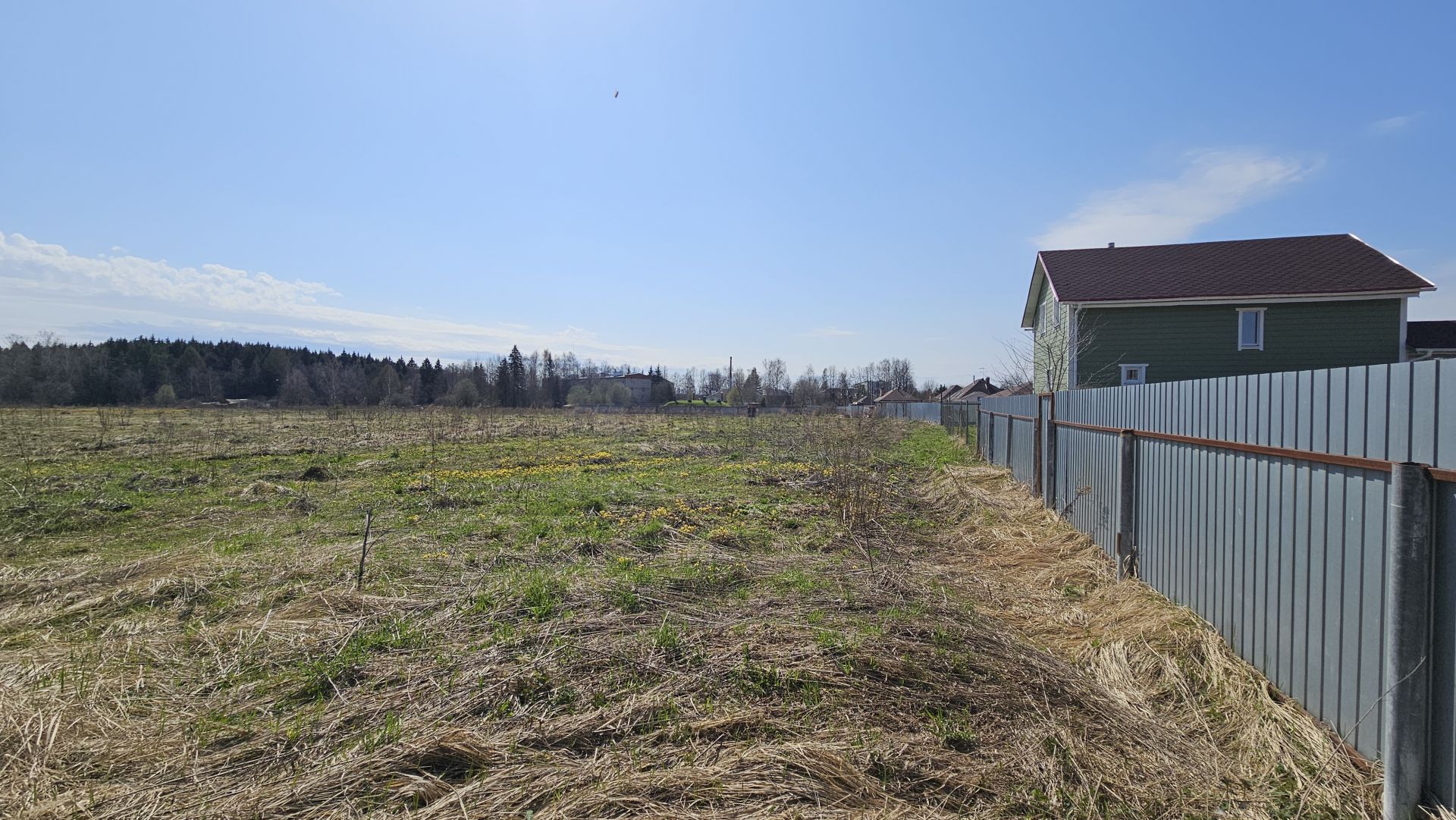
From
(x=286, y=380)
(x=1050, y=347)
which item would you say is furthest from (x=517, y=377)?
(x=1050, y=347)

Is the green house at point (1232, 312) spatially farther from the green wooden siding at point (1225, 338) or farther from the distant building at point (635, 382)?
the distant building at point (635, 382)

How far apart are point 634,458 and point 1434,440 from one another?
1488 centimetres

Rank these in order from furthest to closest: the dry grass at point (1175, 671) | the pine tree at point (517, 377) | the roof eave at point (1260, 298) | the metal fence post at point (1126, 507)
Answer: the pine tree at point (517, 377), the roof eave at point (1260, 298), the metal fence post at point (1126, 507), the dry grass at point (1175, 671)

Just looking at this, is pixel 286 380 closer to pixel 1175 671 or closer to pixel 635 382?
pixel 635 382

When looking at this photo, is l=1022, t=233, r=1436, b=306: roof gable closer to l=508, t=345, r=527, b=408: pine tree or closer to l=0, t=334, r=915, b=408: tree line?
l=0, t=334, r=915, b=408: tree line

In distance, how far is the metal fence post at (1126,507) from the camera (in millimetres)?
5539

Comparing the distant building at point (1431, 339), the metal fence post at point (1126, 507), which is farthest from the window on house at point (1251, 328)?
the metal fence post at point (1126, 507)

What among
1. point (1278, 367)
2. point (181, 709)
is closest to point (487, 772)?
point (181, 709)

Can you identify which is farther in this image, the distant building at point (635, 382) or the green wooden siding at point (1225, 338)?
the distant building at point (635, 382)

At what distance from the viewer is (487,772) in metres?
2.76

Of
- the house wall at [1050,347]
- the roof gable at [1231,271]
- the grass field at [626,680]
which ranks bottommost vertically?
the grass field at [626,680]

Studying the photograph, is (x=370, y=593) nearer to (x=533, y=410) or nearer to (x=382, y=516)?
(x=382, y=516)

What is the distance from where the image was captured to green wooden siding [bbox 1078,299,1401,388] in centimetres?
1742

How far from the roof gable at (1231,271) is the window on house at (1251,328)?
551 mm
